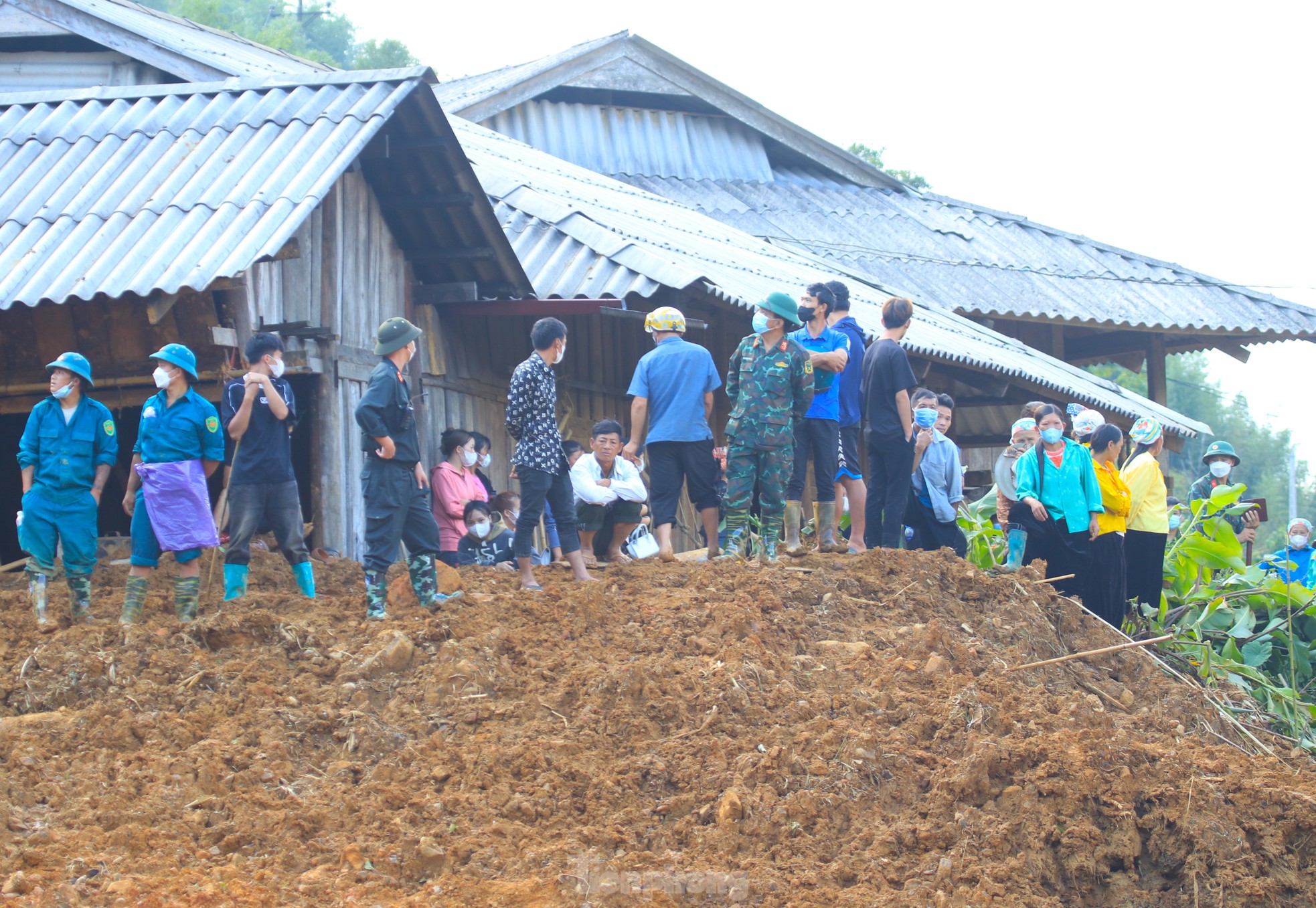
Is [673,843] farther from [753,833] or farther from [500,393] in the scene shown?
[500,393]

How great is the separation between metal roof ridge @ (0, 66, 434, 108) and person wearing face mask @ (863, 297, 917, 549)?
367 centimetres

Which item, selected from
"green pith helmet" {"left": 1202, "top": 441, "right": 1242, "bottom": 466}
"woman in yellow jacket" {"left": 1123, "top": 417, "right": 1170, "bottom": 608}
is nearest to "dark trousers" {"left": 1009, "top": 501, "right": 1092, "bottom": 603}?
"woman in yellow jacket" {"left": 1123, "top": 417, "right": 1170, "bottom": 608}

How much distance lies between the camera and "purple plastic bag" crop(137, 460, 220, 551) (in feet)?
20.6

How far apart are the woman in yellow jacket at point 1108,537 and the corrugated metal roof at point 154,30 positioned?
26.3 ft

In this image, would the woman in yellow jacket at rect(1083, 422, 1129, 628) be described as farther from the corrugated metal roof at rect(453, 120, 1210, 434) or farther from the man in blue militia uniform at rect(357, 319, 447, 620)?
the man in blue militia uniform at rect(357, 319, 447, 620)

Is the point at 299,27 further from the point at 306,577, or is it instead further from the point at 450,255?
the point at 306,577

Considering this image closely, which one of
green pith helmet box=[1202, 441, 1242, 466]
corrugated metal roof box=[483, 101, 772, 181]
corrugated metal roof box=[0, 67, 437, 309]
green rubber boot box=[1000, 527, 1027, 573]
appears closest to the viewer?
corrugated metal roof box=[0, 67, 437, 309]

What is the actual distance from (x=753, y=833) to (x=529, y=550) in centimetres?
284

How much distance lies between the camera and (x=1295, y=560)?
11.1m

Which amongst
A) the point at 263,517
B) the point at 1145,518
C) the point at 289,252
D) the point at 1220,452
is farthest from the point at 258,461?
the point at 1220,452

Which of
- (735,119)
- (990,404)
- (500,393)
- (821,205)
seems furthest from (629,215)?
(735,119)

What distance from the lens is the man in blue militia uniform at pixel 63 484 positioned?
6578 millimetres

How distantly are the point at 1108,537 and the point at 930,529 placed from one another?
46.5 inches

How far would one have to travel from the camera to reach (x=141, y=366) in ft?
26.7
